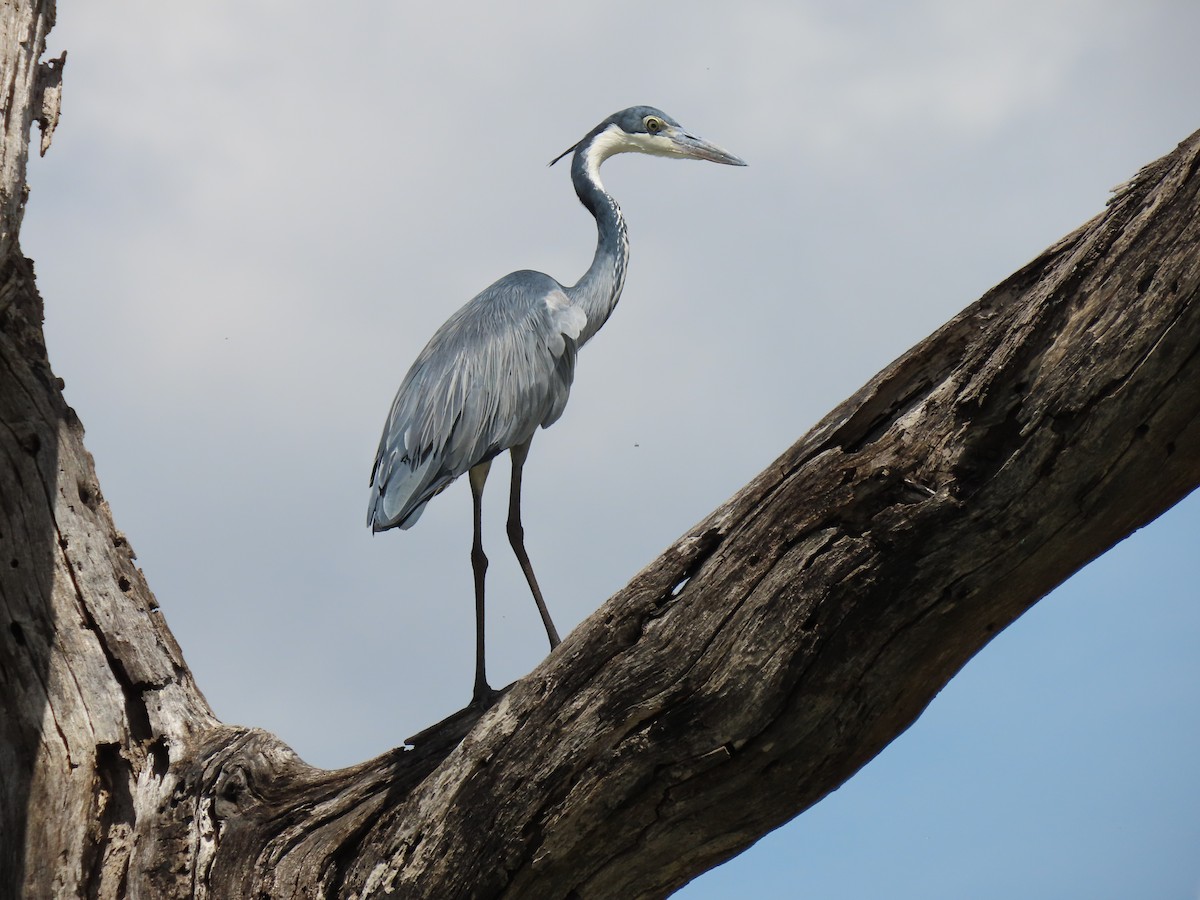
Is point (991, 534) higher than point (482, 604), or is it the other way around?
point (482, 604)

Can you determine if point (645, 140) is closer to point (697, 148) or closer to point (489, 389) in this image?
point (697, 148)

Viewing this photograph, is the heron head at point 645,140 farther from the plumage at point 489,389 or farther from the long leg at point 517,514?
the long leg at point 517,514

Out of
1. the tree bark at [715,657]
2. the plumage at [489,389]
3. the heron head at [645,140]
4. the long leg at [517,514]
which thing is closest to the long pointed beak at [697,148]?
the heron head at [645,140]

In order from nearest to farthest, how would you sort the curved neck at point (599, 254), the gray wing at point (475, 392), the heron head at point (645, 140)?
the gray wing at point (475, 392), the curved neck at point (599, 254), the heron head at point (645, 140)

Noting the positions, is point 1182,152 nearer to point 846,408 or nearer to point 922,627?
point 846,408

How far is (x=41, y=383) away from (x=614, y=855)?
2579 mm

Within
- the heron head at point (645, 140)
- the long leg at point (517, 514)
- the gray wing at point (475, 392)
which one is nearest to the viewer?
the gray wing at point (475, 392)

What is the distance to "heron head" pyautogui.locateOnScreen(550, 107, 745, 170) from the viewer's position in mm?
6281

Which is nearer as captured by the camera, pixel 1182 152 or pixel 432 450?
pixel 1182 152

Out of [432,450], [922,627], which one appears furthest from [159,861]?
[922,627]

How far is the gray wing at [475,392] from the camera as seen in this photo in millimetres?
4824

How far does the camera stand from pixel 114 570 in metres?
4.04

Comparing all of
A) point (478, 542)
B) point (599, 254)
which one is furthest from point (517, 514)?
point (599, 254)

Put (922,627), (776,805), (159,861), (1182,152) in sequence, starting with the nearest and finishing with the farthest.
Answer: (1182,152), (922,627), (776,805), (159,861)
